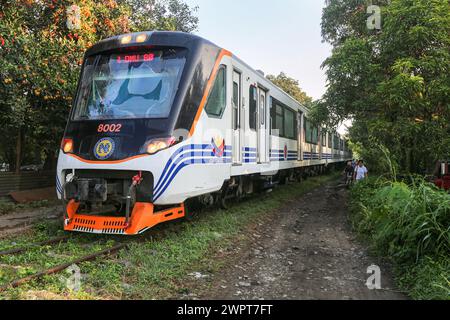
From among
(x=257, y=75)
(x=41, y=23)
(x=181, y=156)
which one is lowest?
(x=181, y=156)

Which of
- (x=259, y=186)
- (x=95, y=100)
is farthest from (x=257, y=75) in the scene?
(x=95, y=100)

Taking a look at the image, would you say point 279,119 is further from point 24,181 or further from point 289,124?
point 24,181

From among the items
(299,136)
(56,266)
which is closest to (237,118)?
(56,266)

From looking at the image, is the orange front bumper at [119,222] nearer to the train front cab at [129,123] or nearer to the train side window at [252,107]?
the train front cab at [129,123]

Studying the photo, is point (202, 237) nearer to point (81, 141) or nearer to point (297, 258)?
point (297, 258)

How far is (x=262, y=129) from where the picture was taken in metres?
9.84

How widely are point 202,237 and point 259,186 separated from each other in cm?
502

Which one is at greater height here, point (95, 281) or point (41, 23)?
point (41, 23)

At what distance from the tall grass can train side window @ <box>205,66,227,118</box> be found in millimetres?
3031

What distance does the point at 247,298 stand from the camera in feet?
14.0

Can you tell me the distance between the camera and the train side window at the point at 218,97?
6723 mm

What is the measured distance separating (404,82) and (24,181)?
9988mm

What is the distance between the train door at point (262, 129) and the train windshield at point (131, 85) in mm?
3728
